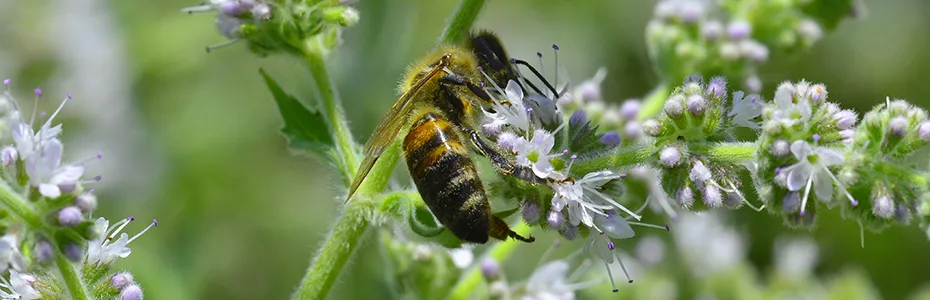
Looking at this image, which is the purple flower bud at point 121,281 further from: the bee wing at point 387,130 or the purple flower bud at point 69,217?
the bee wing at point 387,130

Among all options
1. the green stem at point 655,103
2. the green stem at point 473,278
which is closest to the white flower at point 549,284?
the green stem at point 473,278

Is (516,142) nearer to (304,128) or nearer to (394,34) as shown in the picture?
(304,128)

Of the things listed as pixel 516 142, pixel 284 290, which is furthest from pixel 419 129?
pixel 284 290

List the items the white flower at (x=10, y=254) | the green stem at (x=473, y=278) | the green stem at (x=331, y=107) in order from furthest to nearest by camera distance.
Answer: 1. the green stem at (x=473, y=278)
2. the green stem at (x=331, y=107)
3. the white flower at (x=10, y=254)

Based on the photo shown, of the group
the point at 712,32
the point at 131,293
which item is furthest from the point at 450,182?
the point at 712,32

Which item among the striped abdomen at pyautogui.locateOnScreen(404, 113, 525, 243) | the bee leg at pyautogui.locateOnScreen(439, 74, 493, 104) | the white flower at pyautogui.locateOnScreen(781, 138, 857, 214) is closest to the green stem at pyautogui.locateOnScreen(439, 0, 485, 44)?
the bee leg at pyautogui.locateOnScreen(439, 74, 493, 104)

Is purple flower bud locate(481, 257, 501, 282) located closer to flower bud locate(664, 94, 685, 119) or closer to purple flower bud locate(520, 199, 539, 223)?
purple flower bud locate(520, 199, 539, 223)

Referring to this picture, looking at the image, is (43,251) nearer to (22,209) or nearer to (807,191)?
(22,209)

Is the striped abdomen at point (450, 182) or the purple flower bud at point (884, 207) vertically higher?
the purple flower bud at point (884, 207)
